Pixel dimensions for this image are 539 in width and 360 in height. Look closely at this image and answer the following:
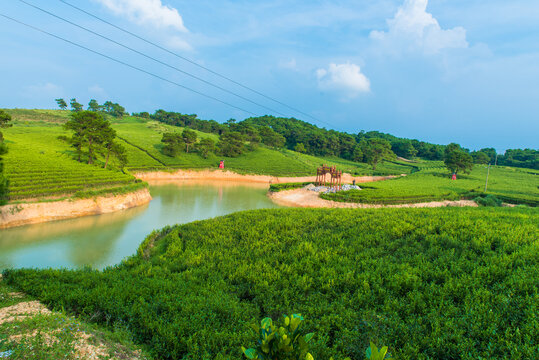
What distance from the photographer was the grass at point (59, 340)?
142 inches

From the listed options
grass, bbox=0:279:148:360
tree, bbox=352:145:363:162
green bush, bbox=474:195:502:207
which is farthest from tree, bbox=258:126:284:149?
grass, bbox=0:279:148:360

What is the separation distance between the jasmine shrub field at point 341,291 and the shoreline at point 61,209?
9865mm

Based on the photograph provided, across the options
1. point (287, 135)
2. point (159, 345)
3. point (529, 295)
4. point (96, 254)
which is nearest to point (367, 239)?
point (529, 295)

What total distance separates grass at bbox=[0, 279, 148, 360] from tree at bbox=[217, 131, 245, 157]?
48.4 metres

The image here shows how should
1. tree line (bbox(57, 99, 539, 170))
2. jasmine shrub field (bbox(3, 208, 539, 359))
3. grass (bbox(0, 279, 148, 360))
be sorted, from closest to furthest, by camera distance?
grass (bbox(0, 279, 148, 360)) → jasmine shrub field (bbox(3, 208, 539, 359)) → tree line (bbox(57, 99, 539, 170))

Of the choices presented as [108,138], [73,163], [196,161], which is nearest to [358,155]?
[196,161]

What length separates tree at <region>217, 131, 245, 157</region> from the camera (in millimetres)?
52125

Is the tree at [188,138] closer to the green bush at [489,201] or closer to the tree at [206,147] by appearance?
the tree at [206,147]

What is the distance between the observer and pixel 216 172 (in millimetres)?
42875

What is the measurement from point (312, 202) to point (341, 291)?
19067 mm

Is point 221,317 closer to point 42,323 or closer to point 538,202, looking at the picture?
point 42,323

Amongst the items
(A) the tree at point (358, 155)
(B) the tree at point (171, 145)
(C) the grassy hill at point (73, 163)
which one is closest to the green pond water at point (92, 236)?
(C) the grassy hill at point (73, 163)

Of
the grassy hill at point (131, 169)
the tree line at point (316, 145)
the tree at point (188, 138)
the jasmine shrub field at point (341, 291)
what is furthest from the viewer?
the tree line at point (316, 145)

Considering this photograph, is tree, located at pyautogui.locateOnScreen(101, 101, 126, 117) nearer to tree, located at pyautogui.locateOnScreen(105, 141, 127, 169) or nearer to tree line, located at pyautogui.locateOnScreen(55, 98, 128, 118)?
tree line, located at pyautogui.locateOnScreen(55, 98, 128, 118)
